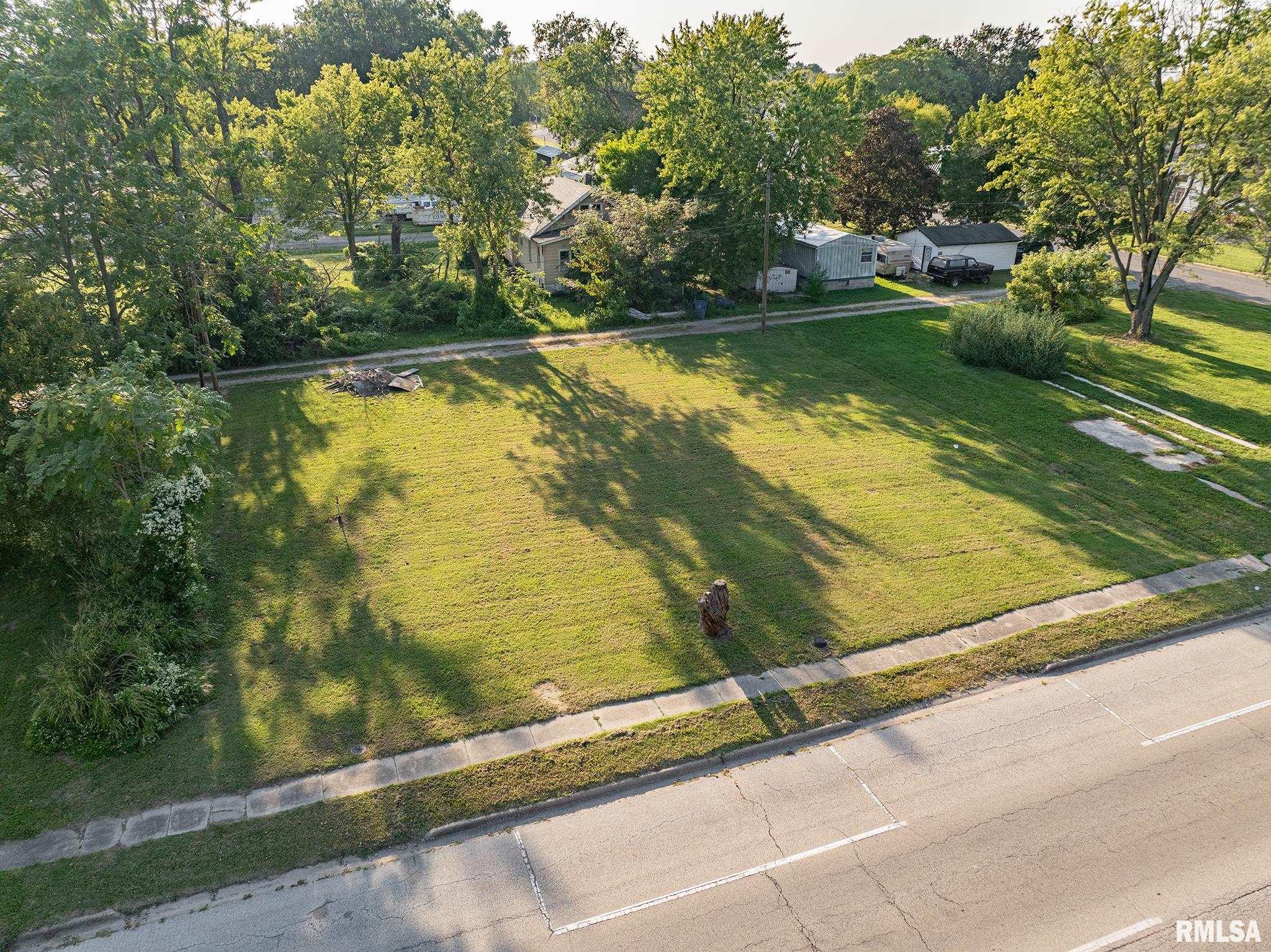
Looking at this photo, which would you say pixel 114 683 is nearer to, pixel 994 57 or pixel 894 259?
pixel 894 259

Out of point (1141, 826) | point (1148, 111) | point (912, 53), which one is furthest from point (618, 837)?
point (912, 53)

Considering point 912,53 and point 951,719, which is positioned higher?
point 912,53

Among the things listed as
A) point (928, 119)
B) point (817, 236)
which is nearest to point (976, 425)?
point (817, 236)

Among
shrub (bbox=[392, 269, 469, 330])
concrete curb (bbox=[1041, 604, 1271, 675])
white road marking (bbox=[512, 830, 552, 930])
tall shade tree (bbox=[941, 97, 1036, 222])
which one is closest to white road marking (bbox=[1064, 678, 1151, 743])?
concrete curb (bbox=[1041, 604, 1271, 675])

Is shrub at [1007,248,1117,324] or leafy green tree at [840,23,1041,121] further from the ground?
leafy green tree at [840,23,1041,121]

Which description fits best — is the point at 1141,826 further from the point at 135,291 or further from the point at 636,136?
the point at 636,136

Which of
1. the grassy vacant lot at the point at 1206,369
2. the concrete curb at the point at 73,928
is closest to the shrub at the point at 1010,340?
the grassy vacant lot at the point at 1206,369

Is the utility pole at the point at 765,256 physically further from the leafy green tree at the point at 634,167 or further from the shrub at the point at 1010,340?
the shrub at the point at 1010,340

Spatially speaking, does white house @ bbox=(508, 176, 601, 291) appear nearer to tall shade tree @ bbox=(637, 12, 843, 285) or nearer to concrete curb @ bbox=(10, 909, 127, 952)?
tall shade tree @ bbox=(637, 12, 843, 285)
